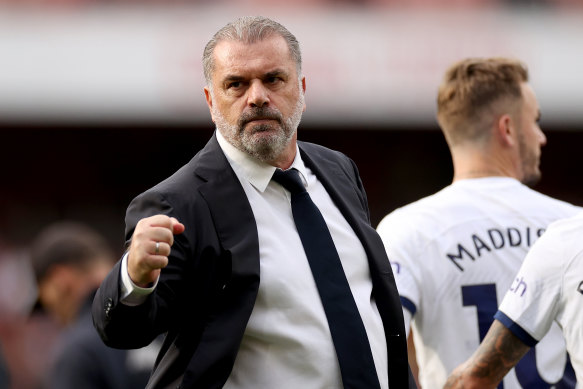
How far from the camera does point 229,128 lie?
279cm

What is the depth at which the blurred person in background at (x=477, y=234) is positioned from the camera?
3.67 metres

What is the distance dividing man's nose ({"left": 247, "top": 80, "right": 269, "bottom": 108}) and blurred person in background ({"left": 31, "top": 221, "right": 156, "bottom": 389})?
83.2 inches

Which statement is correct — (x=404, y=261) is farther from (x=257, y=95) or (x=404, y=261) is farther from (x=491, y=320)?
(x=257, y=95)

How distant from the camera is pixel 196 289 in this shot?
8.45ft

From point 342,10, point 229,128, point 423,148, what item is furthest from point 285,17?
point 229,128

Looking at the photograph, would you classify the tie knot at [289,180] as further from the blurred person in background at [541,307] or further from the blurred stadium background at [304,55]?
the blurred stadium background at [304,55]

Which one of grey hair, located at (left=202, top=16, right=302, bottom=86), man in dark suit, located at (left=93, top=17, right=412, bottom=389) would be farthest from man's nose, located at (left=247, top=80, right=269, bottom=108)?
grey hair, located at (left=202, top=16, right=302, bottom=86)

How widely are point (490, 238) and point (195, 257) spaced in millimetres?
1492

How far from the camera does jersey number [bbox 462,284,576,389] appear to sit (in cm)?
358

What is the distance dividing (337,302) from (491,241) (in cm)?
119

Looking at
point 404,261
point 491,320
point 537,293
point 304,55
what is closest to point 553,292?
point 537,293

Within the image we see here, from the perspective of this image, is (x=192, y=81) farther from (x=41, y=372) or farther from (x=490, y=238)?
(x=490, y=238)

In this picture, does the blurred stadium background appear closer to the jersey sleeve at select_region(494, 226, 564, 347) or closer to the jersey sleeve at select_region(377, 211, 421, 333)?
the jersey sleeve at select_region(377, 211, 421, 333)

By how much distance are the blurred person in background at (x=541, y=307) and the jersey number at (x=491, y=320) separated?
45cm
